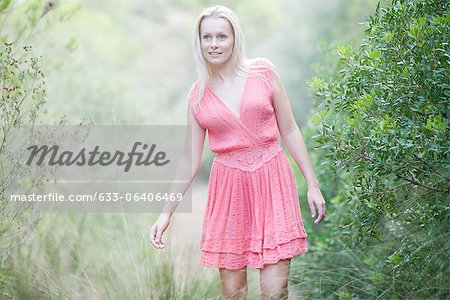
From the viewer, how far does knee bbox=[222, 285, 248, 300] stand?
3.76m

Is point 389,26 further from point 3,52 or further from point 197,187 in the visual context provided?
point 197,187

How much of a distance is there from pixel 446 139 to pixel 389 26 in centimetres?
70

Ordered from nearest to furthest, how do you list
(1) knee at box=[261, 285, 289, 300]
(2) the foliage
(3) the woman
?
(2) the foliage < (1) knee at box=[261, 285, 289, 300] < (3) the woman

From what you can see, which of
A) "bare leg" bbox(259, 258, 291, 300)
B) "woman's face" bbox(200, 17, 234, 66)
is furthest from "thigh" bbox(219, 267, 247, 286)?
"woman's face" bbox(200, 17, 234, 66)

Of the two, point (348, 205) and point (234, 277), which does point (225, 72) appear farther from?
point (348, 205)

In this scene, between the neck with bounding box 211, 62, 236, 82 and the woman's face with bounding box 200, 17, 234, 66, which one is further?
the neck with bounding box 211, 62, 236, 82

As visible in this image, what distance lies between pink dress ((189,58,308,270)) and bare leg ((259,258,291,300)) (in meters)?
0.06

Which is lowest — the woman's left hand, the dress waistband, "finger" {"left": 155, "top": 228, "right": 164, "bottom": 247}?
"finger" {"left": 155, "top": 228, "right": 164, "bottom": 247}

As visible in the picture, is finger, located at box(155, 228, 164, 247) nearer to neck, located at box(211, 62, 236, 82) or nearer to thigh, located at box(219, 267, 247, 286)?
thigh, located at box(219, 267, 247, 286)

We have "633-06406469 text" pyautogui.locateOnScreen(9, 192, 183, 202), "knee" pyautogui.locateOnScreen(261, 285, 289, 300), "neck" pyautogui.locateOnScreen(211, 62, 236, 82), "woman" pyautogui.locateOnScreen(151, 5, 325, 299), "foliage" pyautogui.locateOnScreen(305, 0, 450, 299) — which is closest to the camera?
"foliage" pyautogui.locateOnScreen(305, 0, 450, 299)

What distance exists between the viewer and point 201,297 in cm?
437

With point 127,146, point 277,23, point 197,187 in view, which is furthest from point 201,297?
point 277,23

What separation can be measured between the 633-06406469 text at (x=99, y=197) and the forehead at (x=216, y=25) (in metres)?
0.82

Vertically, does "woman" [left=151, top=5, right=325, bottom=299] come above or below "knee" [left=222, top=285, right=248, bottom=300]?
above
